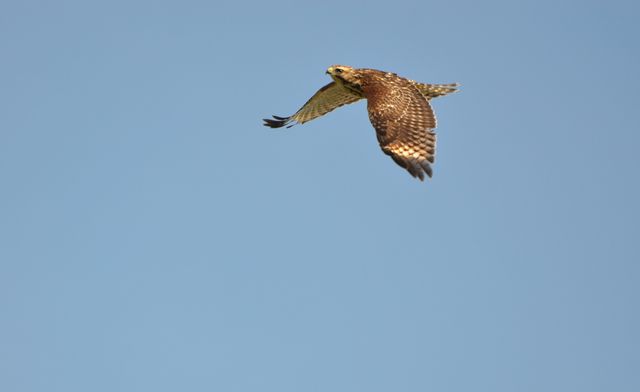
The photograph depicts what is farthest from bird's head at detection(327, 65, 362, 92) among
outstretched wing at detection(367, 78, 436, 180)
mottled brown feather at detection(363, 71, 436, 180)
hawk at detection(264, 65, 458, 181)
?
outstretched wing at detection(367, 78, 436, 180)

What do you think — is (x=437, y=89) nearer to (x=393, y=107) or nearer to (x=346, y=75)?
(x=346, y=75)

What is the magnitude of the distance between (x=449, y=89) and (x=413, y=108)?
3.88 metres

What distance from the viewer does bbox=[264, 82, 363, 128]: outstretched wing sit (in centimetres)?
2952

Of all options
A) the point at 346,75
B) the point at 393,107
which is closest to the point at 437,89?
the point at 346,75

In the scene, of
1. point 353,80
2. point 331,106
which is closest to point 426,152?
point 353,80

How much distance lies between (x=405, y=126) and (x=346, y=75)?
3.87 m

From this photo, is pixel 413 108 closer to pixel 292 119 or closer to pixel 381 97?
pixel 381 97

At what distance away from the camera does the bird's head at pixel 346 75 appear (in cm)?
2780

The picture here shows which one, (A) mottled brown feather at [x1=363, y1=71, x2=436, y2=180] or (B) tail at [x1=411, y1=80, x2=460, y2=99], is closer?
(A) mottled brown feather at [x1=363, y1=71, x2=436, y2=180]

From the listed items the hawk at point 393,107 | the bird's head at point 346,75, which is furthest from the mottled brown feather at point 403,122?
the bird's head at point 346,75

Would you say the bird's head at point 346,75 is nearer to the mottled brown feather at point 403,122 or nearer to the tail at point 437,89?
the mottled brown feather at point 403,122

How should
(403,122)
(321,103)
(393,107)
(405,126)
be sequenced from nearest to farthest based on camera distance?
(405,126) < (403,122) < (393,107) < (321,103)

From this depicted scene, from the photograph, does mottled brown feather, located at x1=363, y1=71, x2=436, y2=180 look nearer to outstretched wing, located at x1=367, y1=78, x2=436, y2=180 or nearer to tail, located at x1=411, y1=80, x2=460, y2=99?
outstretched wing, located at x1=367, y1=78, x2=436, y2=180

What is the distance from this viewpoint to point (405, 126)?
2453cm
